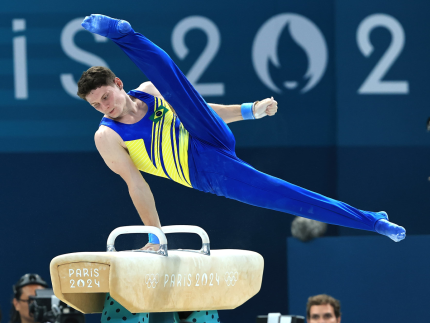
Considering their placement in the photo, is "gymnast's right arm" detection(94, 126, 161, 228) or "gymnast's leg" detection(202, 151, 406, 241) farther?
"gymnast's right arm" detection(94, 126, 161, 228)

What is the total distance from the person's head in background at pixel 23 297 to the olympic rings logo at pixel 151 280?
2899mm

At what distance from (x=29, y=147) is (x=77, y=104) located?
2.46ft

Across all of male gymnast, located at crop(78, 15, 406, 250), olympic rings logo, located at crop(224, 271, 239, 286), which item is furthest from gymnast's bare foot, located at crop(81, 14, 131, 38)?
olympic rings logo, located at crop(224, 271, 239, 286)

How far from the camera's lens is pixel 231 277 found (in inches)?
144

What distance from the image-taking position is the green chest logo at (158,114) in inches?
152

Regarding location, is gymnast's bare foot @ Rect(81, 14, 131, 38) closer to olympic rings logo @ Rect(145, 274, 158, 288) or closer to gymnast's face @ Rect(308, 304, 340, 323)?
olympic rings logo @ Rect(145, 274, 158, 288)

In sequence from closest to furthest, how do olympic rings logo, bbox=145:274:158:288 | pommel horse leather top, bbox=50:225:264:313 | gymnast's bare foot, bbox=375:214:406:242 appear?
pommel horse leather top, bbox=50:225:264:313, olympic rings logo, bbox=145:274:158:288, gymnast's bare foot, bbox=375:214:406:242

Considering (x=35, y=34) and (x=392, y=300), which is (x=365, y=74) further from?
(x=35, y=34)

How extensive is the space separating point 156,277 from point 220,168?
2.79ft

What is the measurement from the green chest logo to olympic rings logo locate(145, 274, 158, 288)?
42.7 inches

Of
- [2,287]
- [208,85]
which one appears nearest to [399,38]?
[208,85]

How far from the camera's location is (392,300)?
636 centimetres

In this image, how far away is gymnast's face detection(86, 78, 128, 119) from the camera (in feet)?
11.8

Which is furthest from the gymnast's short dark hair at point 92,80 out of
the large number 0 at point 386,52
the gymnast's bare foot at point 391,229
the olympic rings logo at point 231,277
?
the large number 0 at point 386,52
